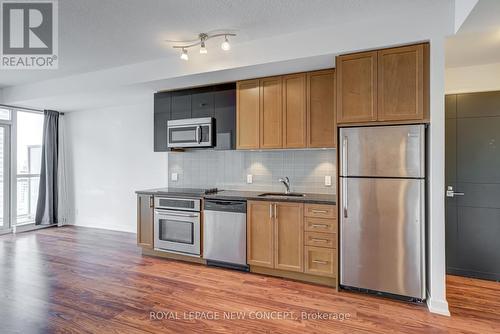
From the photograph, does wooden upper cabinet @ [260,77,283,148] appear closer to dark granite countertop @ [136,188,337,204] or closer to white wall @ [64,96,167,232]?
dark granite countertop @ [136,188,337,204]

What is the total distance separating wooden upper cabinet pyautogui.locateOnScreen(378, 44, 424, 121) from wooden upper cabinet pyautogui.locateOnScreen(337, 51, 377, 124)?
0.06 m

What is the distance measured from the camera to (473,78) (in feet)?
10.8

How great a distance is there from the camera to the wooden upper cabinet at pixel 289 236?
10.5 feet

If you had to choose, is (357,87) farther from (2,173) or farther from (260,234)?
(2,173)

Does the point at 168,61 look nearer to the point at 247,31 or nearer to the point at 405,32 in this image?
the point at 247,31

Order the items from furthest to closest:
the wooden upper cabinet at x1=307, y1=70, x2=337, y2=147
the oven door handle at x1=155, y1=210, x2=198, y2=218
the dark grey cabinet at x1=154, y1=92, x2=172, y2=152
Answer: the dark grey cabinet at x1=154, y1=92, x2=172, y2=152 < the oven door handle at x1=155, y1=210, x2=198, y2=218 < the wooden upper cabinet at x1=307, y1=70, x2=337, y2=147

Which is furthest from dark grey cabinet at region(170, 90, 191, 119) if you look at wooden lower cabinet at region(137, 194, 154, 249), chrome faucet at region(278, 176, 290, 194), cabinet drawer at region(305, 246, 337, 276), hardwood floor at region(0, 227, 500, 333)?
cabinet drawer at region(305, 246, 337, 276)

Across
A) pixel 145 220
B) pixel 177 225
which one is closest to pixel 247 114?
pixel 177 225

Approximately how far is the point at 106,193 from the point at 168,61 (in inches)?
133

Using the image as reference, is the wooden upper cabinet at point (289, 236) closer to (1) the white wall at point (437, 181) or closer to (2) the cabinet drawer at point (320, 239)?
(2) the cabinet drawer at point (320, 239)

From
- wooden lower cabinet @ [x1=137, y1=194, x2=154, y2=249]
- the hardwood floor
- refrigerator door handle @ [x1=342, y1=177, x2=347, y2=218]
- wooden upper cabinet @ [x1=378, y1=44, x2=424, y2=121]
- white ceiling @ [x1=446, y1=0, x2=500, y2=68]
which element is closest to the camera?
white ceiling @ [x1=446, y1=0, x2=500, y2=68]

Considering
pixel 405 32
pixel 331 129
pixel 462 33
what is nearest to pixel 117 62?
pixel 331 129

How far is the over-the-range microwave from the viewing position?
3.90 metres

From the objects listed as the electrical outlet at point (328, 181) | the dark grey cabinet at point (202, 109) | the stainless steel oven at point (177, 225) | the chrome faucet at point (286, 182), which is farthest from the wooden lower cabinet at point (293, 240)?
the dark grey cabinet at point (202, 109)
